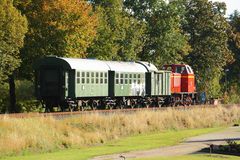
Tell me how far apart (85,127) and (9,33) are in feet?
43.6

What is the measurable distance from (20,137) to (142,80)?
65.6 ft

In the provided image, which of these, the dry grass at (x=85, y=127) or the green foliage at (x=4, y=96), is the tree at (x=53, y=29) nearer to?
the green foliage at (x=4, y=96)

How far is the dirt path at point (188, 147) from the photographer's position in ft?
69.9

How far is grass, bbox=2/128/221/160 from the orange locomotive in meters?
15.7

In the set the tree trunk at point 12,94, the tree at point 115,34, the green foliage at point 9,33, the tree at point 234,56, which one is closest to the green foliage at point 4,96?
the tree trunk at point 12,94

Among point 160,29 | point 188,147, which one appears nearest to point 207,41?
point 160,29

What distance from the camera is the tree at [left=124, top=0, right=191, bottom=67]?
63.2m

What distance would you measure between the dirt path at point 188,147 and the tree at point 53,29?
1691cm

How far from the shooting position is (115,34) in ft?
178

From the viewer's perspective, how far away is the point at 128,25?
190 ft

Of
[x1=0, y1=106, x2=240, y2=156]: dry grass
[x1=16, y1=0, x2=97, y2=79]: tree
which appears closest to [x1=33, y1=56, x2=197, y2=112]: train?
[x1=0, y1=106, x2=240, y2=156]: dry grass

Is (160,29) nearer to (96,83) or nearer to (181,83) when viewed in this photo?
(181,83)

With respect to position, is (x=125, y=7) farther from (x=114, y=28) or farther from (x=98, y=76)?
(x=98, y=76)

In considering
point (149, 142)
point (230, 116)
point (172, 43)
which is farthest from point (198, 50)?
point (149, 142)
